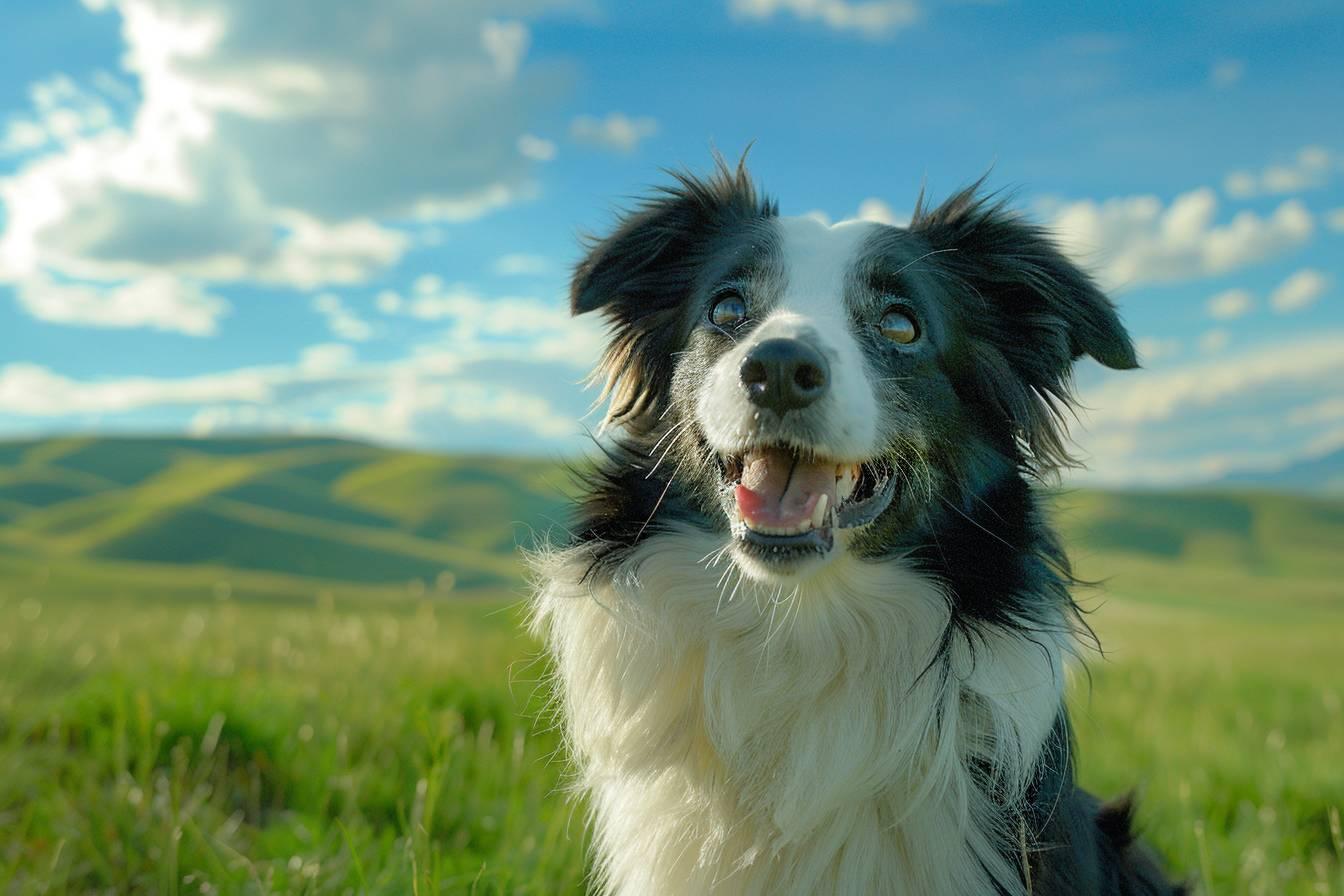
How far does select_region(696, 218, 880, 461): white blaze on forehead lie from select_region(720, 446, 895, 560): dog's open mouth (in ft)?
0.31

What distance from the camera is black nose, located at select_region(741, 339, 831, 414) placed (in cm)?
276

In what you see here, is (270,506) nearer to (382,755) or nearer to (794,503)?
(382,755)

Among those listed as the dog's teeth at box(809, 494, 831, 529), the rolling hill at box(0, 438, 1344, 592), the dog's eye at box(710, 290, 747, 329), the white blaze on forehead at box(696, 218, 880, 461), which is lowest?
the rolling hill at box(0, 438, 1344, 592)

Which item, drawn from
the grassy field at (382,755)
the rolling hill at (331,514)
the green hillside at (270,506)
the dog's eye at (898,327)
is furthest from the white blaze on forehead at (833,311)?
the rolling hill at (331,514)

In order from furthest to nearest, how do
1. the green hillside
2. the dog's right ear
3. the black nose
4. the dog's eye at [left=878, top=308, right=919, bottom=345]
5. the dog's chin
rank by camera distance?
the green hillside < the dog's right ear < the dog's eye at [left=878, top=308, right=919, bottom=345] < the dog's chin < the black nose

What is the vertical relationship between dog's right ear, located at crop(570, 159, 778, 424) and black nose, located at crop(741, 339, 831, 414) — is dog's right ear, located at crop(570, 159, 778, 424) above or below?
above

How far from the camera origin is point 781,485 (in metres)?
3.01

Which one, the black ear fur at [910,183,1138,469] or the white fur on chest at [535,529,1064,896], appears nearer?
the white fur on chest at [535,529,1064,896]

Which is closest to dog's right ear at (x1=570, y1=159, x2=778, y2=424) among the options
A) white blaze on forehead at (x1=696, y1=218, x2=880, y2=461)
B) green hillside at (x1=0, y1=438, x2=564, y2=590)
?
white blaze on forehead at (x1=696, y1=218, x2=880, y2=461)

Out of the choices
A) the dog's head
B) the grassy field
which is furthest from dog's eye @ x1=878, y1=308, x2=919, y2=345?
the grassy field

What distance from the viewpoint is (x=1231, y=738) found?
812cm

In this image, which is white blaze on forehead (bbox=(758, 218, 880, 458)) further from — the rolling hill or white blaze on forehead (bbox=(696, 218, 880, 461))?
the rolling hill

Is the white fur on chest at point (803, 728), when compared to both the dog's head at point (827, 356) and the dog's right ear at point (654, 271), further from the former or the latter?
the dog's right ear at point (654, 271)

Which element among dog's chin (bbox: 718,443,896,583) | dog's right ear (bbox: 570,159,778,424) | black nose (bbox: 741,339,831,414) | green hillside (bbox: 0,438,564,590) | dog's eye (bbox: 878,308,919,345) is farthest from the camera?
green hillside (bbox: 0,438,564,590)
